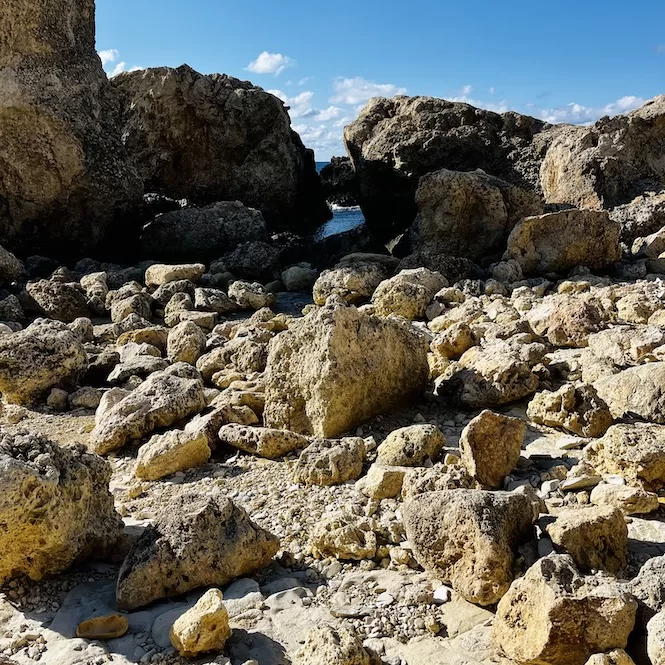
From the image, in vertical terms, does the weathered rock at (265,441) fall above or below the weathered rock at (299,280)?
below

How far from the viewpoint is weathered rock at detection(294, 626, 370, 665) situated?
308 centimetres

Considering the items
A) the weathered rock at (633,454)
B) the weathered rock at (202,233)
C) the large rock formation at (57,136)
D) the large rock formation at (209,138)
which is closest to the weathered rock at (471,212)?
the weathered rock at (202,233)

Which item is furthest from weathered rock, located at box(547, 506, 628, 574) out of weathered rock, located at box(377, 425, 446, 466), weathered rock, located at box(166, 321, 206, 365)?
weathered rock, located at box(166, 321, 206, 365)

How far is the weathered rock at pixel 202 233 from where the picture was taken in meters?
16.1

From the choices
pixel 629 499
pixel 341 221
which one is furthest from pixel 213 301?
pixel 341 221

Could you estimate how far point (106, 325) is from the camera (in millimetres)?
11281

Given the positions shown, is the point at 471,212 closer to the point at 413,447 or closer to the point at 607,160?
the point at 607,160

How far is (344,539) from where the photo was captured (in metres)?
4.18

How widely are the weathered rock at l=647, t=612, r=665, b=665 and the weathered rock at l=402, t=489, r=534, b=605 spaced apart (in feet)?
2.54

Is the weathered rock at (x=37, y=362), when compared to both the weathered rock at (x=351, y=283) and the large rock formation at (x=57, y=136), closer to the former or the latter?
the weathered rock at (x=351, y=283)

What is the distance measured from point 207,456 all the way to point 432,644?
2.92m

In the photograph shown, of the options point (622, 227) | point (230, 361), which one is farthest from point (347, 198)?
point (230, 361)

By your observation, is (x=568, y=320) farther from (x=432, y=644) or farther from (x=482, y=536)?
(x=432, y=644)

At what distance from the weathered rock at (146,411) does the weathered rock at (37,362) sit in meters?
1.55
